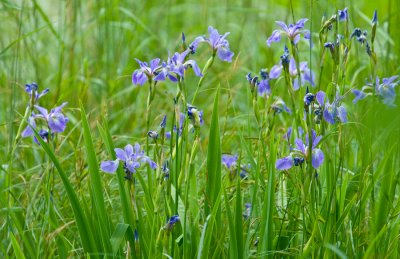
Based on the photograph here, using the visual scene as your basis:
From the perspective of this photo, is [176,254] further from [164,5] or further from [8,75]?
[164,5]

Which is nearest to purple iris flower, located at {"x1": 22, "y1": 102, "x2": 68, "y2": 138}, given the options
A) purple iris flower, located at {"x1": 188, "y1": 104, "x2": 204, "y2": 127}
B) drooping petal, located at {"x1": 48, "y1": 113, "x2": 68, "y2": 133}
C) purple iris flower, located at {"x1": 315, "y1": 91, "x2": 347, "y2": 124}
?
drooping petal, located at {"x1": 48, "y1": 113, "x2": 68, "y2": 133}

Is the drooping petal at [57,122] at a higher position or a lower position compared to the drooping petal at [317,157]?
higher

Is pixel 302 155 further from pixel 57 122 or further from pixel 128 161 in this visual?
pixel 57 122

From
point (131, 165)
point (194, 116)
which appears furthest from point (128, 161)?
point (194, 116)

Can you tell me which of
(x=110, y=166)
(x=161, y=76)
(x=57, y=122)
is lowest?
(x=110, y=166)

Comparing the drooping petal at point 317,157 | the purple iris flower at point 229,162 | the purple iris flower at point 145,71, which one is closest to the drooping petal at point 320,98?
the drooping petal at point 317,157

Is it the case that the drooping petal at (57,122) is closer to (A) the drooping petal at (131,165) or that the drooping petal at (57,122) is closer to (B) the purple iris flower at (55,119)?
(B) the purple iris flower at (55,119)

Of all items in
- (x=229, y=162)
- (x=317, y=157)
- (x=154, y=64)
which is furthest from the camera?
(x=229, y=162)

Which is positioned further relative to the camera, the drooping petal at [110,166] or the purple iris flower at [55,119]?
the purple iris flower at [55,119]
